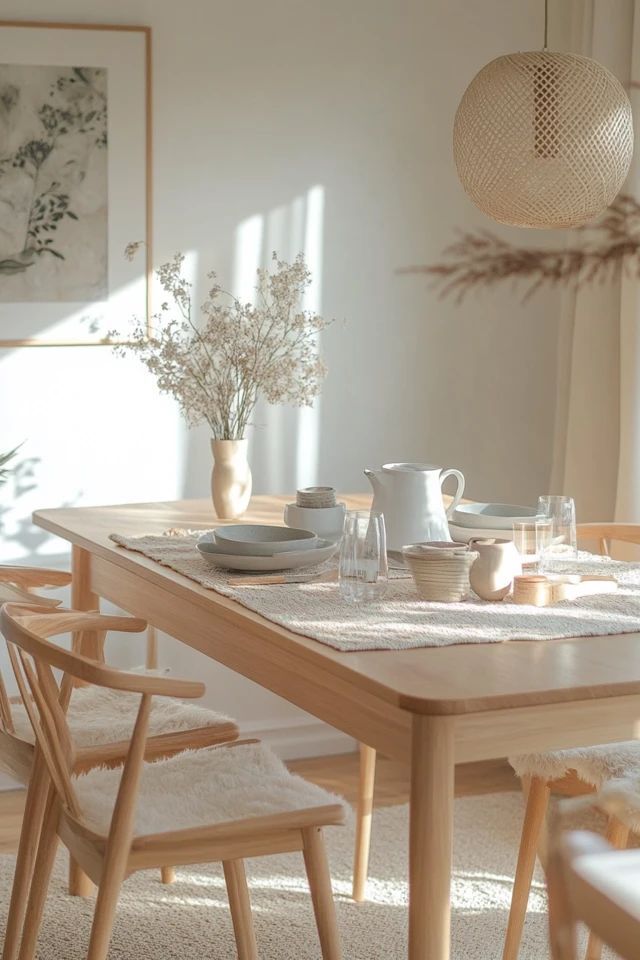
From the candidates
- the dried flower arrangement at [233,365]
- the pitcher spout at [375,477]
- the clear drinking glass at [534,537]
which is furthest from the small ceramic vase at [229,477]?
the clear drinking glass at [534,537]

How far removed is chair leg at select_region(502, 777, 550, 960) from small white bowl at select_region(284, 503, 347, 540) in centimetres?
65

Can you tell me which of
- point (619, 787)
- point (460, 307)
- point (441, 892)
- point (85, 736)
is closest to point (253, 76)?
point (460, 307)

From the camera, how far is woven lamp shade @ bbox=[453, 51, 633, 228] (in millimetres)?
2492

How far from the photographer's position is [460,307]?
433 centimetres

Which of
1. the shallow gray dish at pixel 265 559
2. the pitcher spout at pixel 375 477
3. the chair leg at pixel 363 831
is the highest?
the pitcher spout at pixel 375 477

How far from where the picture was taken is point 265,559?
98.3 inches

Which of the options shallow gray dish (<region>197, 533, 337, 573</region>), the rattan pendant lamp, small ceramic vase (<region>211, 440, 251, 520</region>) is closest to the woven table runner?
shallow gray dish (<region>197, 533, 337, 573</region>)

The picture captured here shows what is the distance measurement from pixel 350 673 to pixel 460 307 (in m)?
2.64

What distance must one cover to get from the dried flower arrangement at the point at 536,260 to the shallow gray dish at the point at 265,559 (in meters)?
1.84

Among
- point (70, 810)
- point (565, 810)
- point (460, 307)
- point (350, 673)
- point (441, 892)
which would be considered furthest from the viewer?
point (460, 307)

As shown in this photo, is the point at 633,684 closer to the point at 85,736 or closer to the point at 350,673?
the point at 350,673

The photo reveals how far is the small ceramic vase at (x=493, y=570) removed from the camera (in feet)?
7.47

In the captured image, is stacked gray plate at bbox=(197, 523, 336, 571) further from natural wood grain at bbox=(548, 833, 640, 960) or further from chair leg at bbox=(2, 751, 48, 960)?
natural wood grain at bbox=(548, 833, 640, 960)

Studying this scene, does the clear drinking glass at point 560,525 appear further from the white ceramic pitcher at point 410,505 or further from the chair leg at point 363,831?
the chair leg at point 363,831
